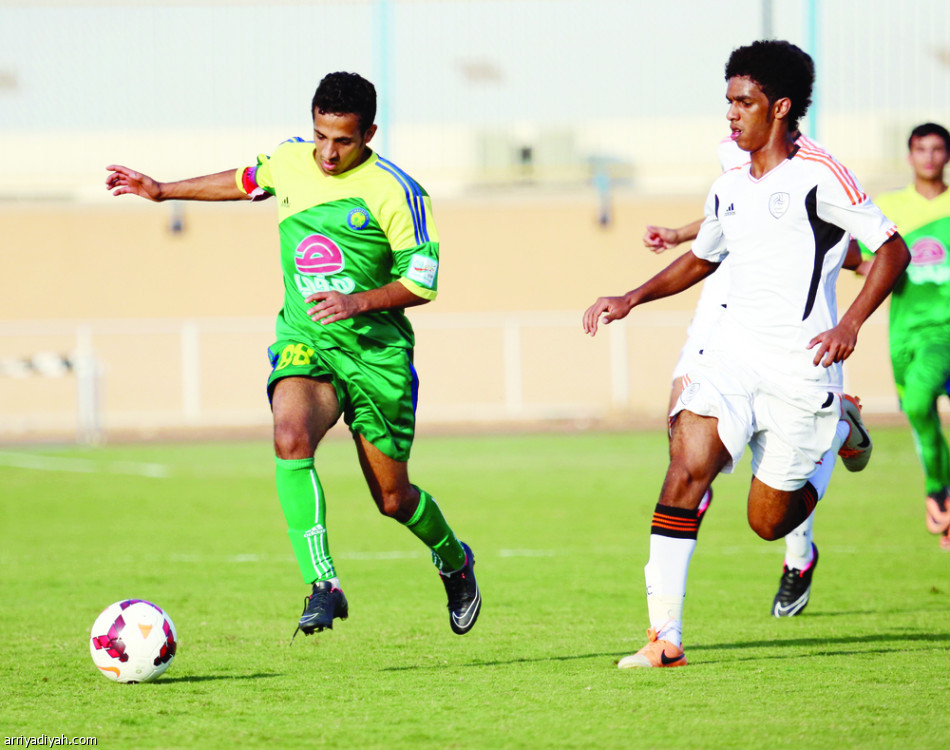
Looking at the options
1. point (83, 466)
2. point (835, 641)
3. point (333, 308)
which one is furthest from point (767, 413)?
point (83, 466)

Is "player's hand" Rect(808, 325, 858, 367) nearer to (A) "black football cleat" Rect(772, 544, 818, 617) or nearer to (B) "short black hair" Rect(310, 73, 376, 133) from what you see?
(A) "black football cleat" Rect(772, 544, 818, 617)

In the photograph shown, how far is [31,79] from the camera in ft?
99.7

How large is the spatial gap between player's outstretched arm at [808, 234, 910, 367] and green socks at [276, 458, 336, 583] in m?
2.06

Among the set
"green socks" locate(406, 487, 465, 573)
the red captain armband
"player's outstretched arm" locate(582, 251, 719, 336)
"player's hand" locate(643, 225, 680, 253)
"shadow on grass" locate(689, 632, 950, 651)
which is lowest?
"shadow on grass" locate(689, 632, 950, 651)

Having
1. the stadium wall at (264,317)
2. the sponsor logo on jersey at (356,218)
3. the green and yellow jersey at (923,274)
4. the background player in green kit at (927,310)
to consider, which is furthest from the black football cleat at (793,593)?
the stadium wall at (264,317)

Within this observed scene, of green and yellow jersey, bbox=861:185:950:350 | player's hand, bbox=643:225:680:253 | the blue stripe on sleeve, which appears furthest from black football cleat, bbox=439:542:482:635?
green and yellow jersey, bbox=861:185:950:350

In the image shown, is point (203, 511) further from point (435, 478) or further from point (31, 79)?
point (31, 79)

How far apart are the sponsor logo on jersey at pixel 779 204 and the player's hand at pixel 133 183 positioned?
265 centimetres

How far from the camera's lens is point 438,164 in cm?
3073

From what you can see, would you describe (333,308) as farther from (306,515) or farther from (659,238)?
(659,238)

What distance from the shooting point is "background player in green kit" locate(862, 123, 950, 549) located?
806 cm

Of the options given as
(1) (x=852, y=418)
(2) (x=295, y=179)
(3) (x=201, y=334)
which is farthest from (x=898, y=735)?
(3) (x=201, y=334)

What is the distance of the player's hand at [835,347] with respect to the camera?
5082 millimetres

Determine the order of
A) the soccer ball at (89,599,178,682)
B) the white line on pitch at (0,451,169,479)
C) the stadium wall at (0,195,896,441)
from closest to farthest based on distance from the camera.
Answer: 1. the soccer ball at (89,599,178,682)
2. the white line on pitch at (0,451,169,479)
3. the stadium wall at (0,195,896,441)
